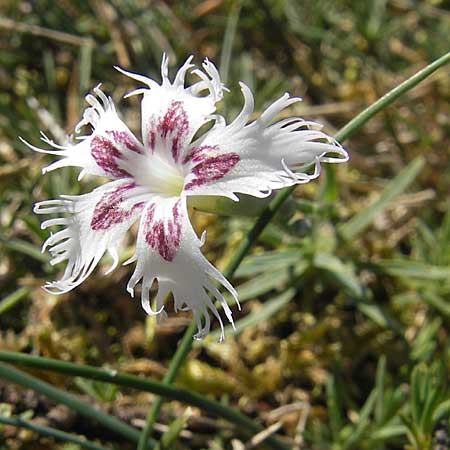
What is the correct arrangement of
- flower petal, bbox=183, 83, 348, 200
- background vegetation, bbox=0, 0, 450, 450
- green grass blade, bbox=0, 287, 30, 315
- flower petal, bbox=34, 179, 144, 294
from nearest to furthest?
1. flower petal, bbox=183, 83, 348, 200
2. flower petal, bbox=34, 179, 144, 294
3. background vegetation, bbox=0, 0, 450, 450
4. green grass blade, bbox=0, 287, 30, 315

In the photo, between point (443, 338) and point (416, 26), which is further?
point (416, 26)

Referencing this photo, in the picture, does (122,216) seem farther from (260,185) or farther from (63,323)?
(63,323)

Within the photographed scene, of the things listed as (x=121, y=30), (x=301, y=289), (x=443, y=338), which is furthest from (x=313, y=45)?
(x=443, y=338)

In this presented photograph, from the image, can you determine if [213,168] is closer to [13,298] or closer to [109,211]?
[109,211]

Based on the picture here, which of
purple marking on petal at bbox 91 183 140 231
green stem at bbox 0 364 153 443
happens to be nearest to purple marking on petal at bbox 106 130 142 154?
purple marking on petal at bbox 91 183 140 231

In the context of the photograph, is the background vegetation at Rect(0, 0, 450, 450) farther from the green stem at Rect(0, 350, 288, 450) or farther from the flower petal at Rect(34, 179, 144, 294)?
the flower petal at Rect(34, 179, 144, 294)

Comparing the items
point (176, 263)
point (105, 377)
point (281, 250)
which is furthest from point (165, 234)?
point (281, 250)

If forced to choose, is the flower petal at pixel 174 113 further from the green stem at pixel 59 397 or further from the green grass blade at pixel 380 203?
the green grass blade at pixel 380 203
